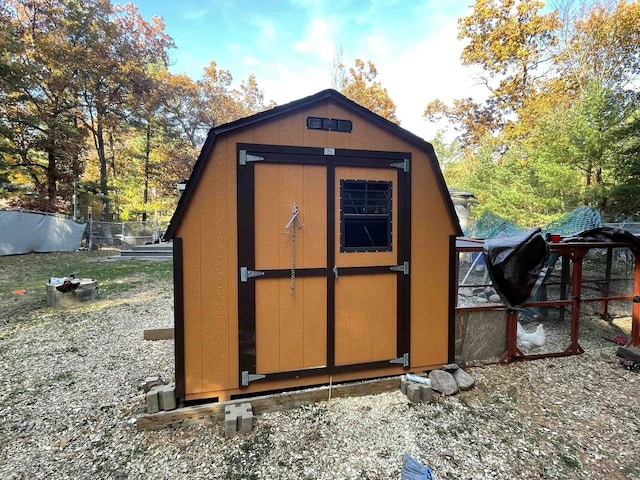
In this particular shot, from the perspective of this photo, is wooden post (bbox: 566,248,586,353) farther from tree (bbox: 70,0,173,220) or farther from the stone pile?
tree (bbox: 70,0,173,220)

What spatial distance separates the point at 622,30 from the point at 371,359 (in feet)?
58.0

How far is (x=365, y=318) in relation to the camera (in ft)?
10.8

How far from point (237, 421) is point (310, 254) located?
1.58 metres

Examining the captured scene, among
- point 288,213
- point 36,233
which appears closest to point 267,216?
point 288,213

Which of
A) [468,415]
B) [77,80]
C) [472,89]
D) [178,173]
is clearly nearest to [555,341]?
[468,415]

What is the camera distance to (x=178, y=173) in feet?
74.0

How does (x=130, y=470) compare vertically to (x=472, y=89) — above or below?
below

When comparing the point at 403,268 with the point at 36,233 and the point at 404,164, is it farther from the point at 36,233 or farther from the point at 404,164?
the point at 36,233

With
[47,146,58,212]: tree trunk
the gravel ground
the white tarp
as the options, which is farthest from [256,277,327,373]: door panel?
[47,146,58,212]: tree trunk

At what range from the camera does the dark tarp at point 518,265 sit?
3.70 m

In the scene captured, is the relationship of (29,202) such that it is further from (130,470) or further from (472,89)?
(472,89)

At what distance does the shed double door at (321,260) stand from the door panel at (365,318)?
0.01 metres

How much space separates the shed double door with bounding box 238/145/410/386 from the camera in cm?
296

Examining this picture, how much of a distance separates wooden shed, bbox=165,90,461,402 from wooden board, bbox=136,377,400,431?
0.12 m
